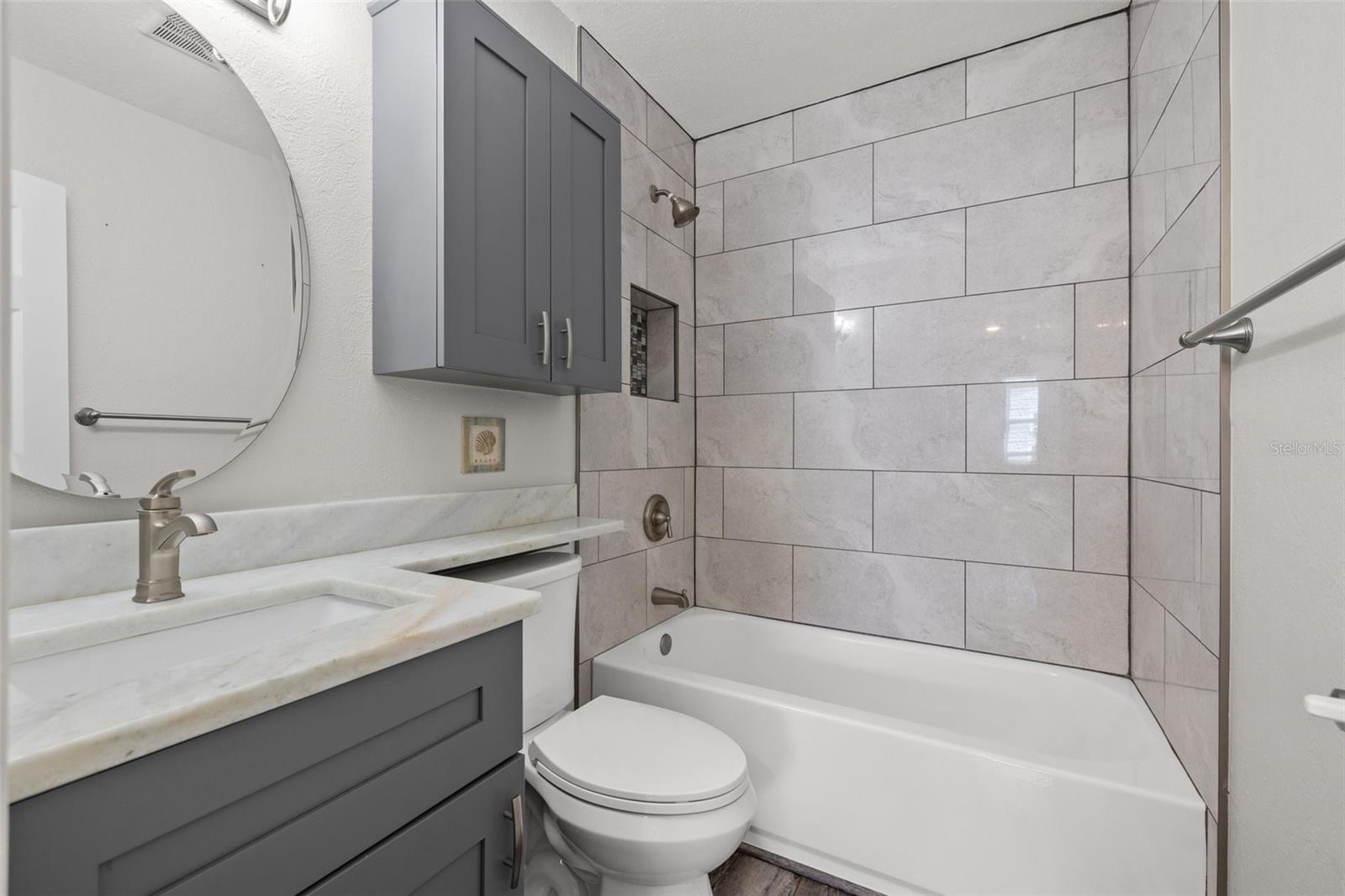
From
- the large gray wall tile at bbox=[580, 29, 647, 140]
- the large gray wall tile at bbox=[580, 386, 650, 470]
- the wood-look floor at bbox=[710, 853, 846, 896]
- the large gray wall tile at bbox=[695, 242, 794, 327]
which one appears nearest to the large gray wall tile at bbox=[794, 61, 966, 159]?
the large gray wall tile at bbox=[695, 242, 794, 327]

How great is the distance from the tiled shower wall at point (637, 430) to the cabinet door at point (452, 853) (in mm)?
1059

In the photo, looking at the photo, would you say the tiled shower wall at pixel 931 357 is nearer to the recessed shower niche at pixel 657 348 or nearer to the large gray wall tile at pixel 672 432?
the large gray wall tile at pixel 672 432

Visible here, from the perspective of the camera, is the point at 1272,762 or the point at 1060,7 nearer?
the point at 1272,762

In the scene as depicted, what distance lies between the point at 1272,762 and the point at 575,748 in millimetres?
1264

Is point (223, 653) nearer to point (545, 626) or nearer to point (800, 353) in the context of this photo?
point (545, 626)

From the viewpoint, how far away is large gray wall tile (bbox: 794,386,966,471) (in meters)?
2.15

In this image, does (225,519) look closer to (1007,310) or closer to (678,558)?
(678,558)

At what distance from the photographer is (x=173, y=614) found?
2.81 ft

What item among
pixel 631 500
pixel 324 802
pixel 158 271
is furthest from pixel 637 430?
pixel 324 802

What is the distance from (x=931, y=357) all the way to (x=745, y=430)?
2.55 feet

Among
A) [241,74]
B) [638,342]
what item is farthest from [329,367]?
[638,342]

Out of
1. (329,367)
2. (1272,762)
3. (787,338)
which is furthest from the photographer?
(787,338)

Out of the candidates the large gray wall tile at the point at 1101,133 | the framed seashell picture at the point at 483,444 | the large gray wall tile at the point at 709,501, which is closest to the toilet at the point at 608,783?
the framed seashell picture at the point at 483,444

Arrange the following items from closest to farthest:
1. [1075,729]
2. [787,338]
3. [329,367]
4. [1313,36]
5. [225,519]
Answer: [1313,36]
[225,519]
[329,367]
[1075,729]
[787,338]
